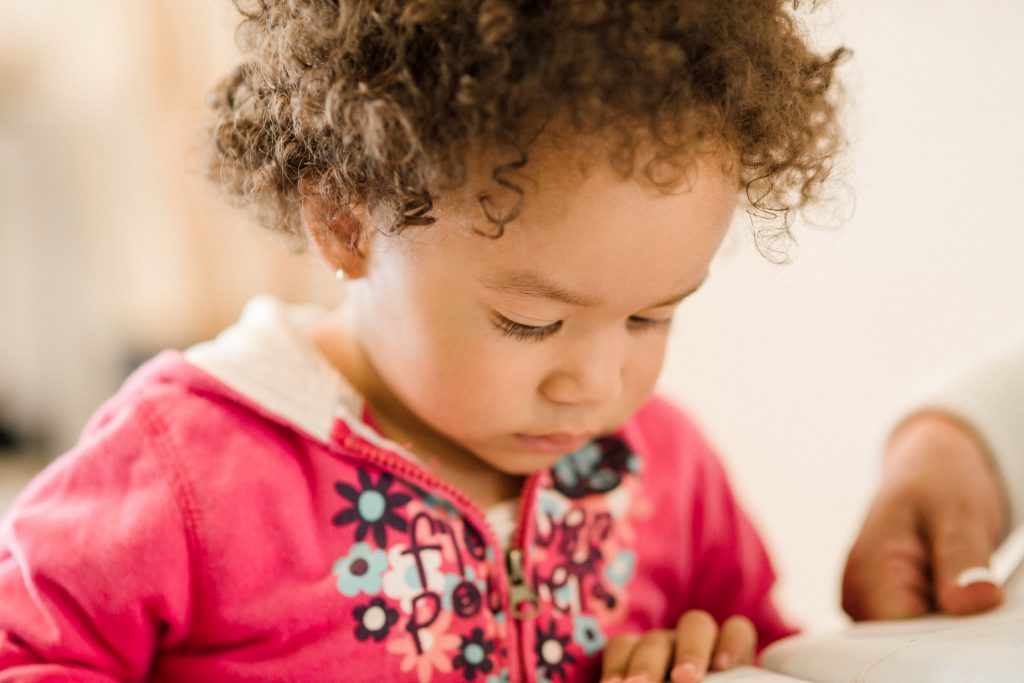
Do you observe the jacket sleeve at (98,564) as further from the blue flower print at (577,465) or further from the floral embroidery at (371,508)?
the blue flower print at (577,465)

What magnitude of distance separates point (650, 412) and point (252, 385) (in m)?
0.36

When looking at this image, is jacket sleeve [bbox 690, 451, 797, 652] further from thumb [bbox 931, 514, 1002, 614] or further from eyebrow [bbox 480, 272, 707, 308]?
eyebrow [bbox 480, 272, 707, 308]

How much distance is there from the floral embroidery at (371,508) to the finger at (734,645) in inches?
9.3

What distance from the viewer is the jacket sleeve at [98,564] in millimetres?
587

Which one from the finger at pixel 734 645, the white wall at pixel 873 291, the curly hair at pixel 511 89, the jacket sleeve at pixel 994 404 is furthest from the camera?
the white wall at pixel 873 291

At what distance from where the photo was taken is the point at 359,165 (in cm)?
58

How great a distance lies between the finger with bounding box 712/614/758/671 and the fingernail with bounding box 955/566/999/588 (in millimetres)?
149

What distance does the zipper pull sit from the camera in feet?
2.30

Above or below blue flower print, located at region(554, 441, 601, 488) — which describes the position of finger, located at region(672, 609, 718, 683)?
below

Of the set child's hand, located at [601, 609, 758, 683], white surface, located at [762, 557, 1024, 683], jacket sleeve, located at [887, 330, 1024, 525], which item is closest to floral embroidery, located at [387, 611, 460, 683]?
child's hand, located at [601, 609, 758, 683]

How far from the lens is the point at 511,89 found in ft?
1.65

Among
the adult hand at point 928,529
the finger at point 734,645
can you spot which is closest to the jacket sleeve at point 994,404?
the adult hand at point 928,529

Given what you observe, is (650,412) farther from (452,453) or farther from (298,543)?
(298,543)

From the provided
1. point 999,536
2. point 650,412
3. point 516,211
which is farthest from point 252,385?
point 999,536
